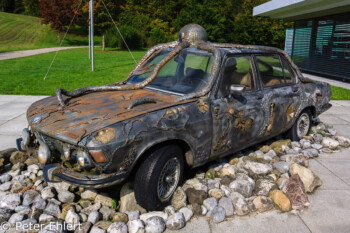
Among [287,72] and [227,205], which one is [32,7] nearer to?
[287,72]

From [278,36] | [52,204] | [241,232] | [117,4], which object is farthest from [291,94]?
[278,36]

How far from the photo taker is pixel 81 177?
2.84m

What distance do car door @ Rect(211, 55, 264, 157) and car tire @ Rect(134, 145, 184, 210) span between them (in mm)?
598

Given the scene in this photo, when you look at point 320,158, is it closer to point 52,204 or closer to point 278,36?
point 52,204

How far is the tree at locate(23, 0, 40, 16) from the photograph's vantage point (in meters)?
63.4

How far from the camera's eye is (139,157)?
302 cm

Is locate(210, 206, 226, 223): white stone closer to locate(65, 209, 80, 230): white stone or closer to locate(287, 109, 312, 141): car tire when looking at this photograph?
locate(65, 209, 80, 230): white stone

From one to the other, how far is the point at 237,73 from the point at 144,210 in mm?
2127

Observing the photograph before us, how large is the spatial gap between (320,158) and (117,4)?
32.6m

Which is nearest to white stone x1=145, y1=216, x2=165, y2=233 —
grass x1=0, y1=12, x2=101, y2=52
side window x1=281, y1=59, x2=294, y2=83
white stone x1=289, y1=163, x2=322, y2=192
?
white stone x1=289, y1=163, x2=322, y2=192

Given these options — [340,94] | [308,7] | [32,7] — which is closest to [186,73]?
[340,94]

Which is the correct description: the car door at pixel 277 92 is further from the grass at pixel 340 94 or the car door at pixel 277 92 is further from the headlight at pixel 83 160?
the grass at pixel 340 94

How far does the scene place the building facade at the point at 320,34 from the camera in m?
14.5

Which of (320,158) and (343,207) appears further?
(320,158)
